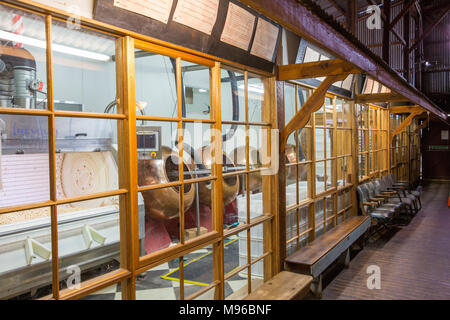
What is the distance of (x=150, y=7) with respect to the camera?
235 cm

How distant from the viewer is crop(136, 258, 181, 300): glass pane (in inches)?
178

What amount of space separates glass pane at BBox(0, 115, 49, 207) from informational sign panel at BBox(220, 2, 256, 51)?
6.52ft

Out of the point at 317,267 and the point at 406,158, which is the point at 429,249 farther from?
the point at 406,158

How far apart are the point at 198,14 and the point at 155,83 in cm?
556

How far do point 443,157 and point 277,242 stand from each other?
1510 cm

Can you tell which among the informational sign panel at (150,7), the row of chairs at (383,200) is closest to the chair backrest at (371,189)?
the row of chairs at (383,200)

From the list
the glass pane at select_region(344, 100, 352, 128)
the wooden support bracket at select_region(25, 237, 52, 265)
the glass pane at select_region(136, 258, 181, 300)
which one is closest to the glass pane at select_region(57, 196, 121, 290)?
the wooden support bracket at select_region(25, 237, 52, 265)

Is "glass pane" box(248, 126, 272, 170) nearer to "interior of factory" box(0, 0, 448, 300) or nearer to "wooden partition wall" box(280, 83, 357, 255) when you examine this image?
"interior of factory" box(0, 0, 448, 300)

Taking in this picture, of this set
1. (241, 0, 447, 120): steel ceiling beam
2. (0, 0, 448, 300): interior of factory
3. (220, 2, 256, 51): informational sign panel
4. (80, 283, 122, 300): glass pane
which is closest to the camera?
(241, 0, 447, 120): steel ceiling beam

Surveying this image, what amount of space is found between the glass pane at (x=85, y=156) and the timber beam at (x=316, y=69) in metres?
2.07

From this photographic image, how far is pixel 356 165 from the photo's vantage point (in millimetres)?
6930

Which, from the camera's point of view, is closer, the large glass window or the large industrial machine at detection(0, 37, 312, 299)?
the large industrial machine at detection(0, 37, 312, 299)
